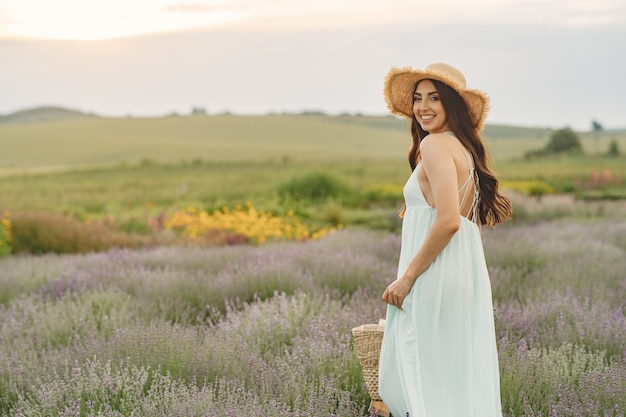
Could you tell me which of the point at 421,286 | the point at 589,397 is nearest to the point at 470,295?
the point at 421,286

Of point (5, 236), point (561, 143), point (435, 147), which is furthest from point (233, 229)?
point (561, 143)

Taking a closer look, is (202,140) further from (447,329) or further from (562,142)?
(447,329)

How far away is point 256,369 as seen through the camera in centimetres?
364

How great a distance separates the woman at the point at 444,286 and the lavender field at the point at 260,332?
45 centimetres

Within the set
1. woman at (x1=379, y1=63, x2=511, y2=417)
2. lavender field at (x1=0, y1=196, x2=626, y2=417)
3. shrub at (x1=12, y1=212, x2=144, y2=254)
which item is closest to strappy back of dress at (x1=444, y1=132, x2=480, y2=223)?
woman at (x1=379, y1=63, x2=511, y2=417)

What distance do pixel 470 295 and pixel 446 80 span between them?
0.86 m

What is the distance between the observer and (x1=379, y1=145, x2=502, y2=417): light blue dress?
282 cm

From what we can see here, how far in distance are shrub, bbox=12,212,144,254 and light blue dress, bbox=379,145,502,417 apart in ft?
23.5

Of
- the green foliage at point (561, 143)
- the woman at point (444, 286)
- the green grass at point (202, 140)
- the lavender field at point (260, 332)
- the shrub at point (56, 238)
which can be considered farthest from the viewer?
the green grass at point (202, 140)

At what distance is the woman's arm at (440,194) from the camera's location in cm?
267

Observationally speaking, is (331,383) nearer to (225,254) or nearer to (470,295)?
(470,295)

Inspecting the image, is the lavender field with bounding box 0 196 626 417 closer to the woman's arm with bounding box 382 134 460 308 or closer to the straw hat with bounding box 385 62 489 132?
the woman's arm with bounding box 382 134 460 308

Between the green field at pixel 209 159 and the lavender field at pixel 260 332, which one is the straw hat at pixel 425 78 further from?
the green field at pixel 209 159

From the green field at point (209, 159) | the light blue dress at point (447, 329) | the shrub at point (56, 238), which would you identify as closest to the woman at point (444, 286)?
the light blue dress at point (447, 329)
